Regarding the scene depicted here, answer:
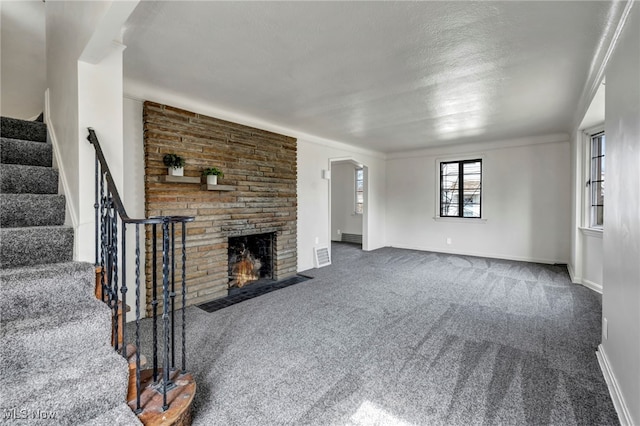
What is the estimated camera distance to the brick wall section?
10.6 feet

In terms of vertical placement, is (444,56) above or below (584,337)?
above

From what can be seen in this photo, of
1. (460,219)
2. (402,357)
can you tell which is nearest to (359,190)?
(460,219)

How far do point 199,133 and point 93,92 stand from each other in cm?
159

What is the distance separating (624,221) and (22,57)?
526cm

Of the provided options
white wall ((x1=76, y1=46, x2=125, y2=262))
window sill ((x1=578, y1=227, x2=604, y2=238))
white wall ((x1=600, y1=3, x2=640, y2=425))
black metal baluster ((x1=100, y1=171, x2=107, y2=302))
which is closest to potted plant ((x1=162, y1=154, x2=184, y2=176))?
white wall ((x1=76, y1=46, x2=125, y2=262))

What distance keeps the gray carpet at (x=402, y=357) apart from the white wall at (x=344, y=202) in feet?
14.4

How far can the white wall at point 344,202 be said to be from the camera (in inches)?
335

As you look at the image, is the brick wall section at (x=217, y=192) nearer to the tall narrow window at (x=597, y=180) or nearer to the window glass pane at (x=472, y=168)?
the window glass pane at (x=472, y=168)

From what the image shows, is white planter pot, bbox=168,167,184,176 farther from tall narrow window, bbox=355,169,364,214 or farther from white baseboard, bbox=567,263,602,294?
tall narrow window, bbox=355,169,364,214

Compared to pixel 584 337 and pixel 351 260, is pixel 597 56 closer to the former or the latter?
pixel 584 337

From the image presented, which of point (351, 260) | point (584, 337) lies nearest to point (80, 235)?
point (584, 337)

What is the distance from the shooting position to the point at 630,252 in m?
1.64

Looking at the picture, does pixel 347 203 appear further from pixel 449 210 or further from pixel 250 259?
pixel 250 259

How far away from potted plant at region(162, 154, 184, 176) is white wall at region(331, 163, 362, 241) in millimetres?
5600
